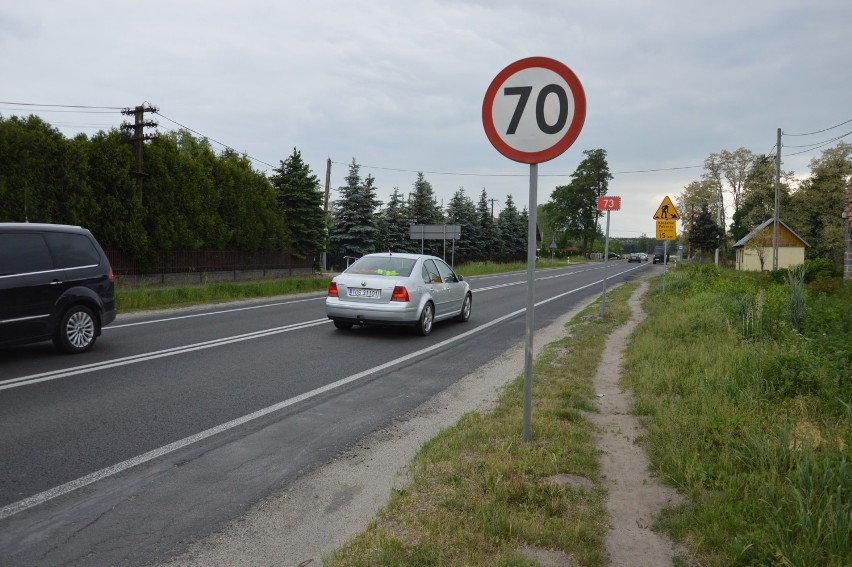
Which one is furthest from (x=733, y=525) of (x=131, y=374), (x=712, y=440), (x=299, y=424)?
(x=131, y=374)

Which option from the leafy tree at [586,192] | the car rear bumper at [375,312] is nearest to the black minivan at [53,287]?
the car rear bumper at [375,312]

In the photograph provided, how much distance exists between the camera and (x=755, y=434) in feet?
14.5

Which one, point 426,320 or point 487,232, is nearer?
point 426,320

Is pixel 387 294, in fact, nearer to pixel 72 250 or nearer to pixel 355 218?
pixel 72 250

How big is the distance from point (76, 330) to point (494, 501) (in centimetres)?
730

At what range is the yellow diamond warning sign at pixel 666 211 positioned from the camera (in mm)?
18312

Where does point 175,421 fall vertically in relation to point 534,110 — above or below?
below

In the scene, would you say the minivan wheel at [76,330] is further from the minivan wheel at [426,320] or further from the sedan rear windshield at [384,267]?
the minivan wheel at [426,320]

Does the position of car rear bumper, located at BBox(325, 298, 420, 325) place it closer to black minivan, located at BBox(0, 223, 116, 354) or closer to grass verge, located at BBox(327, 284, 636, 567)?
black minivan, located at BBox(0, 223, 116, 354)

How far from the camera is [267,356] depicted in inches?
345

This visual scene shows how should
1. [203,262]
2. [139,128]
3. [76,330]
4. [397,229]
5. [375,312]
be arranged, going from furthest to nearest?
[397,229] < [203,262] < [139,128] < [375,312] < [76,330]

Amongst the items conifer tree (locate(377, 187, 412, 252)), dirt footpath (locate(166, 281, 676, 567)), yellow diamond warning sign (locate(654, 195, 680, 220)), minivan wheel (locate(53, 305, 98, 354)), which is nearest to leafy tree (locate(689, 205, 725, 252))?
conifer tree (locate(377, 187, 412, 252))

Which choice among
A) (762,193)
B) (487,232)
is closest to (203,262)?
(487,232)

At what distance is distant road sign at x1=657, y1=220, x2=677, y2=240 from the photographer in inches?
744
